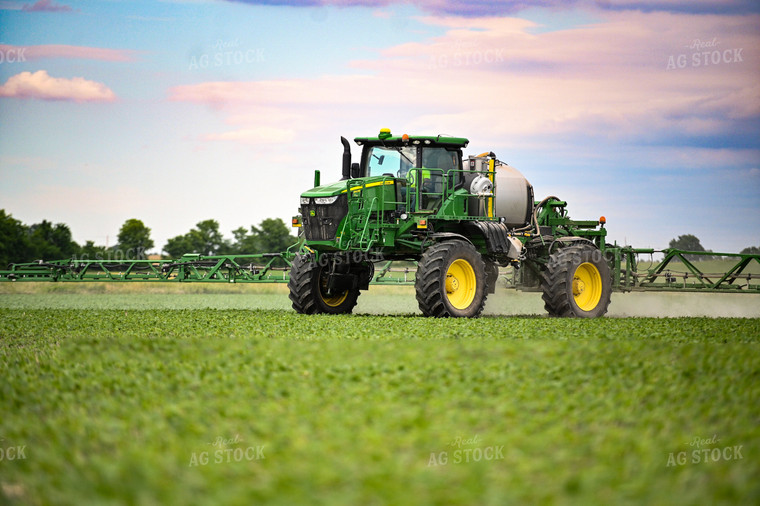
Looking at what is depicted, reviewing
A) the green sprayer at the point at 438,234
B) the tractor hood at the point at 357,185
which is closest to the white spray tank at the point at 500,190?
the green sprayer at the point at 438,234

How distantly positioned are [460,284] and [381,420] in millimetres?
7693

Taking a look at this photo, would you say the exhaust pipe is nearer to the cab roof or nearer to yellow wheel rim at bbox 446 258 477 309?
the cab roof

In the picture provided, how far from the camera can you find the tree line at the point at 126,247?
153 ft

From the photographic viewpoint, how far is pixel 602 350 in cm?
800

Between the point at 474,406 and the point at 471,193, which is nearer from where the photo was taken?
the point at 474,406

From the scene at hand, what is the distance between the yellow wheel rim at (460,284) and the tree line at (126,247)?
3354 cm

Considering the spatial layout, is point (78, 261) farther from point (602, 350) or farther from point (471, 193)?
point (602, 350)

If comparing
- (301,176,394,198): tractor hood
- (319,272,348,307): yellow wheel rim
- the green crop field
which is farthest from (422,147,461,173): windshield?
the green crop field

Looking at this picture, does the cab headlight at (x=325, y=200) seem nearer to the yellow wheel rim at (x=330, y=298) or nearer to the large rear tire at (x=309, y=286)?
the large rear tire at (x=309, y=286)

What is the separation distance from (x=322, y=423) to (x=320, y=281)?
848 cm

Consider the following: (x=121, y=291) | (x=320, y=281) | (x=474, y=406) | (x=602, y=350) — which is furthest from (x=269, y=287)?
(x=474, y=406)

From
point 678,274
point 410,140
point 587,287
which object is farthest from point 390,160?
point 678,274

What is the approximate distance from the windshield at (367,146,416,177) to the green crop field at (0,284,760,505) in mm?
3937

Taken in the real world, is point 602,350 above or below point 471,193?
below
